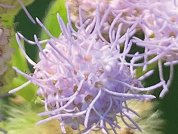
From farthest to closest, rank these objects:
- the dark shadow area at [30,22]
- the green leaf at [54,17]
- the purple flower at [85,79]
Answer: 1. the dark shadow area at [30,22]
2. the green leaf at [54,17]
3. the purple flower at [85,79]

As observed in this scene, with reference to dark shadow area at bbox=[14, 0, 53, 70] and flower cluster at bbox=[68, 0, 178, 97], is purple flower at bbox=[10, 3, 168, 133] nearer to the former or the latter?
flower cluster at bbox=[68, 0, 178, 97]

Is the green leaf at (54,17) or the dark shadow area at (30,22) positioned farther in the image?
the dark shadow area at (30,22)

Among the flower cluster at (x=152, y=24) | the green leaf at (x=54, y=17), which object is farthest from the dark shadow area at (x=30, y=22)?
the flower cluster at (x=152, y=24)

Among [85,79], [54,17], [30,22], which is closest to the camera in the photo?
[85,79]

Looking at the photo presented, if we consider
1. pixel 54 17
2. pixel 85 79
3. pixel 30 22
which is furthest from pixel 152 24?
pixel 30 22

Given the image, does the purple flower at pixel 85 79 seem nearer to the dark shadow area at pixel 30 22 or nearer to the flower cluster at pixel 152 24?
the flower cluster at pixel 152 24

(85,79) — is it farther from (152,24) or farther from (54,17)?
(54,17)

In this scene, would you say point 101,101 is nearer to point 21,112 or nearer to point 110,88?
point 110,88

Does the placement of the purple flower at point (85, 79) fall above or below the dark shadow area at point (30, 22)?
below

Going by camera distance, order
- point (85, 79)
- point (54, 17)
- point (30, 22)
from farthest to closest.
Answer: point (30, 22) < point (54, 17) < point (85, 79)
